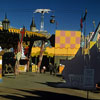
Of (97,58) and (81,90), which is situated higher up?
(97,58)

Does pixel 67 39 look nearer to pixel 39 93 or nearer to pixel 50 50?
pixel 50 50

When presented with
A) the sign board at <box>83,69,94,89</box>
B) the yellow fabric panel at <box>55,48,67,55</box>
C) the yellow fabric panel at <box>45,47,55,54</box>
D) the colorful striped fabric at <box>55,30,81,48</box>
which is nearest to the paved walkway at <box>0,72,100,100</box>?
the sign board at <box>83,69,94,89</box>

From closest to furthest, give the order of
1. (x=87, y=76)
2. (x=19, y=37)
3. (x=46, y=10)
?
(x=87, y=76), (x=19, y=37), (x=46, y=10)

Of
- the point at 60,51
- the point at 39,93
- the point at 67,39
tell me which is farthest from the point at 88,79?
the point at 67,39

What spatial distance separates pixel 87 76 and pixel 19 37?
14.3m

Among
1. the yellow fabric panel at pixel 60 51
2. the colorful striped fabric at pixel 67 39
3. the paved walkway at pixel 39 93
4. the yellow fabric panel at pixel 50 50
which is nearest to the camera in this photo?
the paved walkway at pixel 39 93

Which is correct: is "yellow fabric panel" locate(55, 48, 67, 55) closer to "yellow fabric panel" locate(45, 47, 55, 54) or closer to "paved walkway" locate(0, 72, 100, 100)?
"yellow fabric panel" locate(45, 47, 55, 54)

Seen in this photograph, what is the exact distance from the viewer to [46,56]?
111 ft

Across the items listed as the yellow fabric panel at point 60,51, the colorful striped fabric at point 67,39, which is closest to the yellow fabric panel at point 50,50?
the yellow fabric panel at point 60,51

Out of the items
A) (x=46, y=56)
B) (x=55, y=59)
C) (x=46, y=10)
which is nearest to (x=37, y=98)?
(x=55, y=59)

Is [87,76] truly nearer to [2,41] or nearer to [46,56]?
[2,41]

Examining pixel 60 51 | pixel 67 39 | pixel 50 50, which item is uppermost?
pixel 67 39

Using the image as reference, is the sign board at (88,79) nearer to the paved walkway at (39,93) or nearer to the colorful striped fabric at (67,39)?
the paved walkway at (39,93)

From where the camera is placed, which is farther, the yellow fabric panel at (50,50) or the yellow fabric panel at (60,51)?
the yellow fabric panel at (60,51)
